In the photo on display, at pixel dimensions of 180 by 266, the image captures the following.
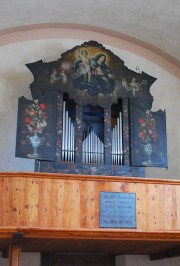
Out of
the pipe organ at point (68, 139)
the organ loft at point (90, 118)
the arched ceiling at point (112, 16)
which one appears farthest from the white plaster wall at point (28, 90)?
the pipe organ at point (68, 139)

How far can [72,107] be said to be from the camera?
10.1 meters

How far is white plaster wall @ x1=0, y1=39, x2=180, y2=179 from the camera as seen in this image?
1011 cm

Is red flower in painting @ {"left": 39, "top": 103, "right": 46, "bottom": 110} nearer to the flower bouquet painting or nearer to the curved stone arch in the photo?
the flower bouquet painting

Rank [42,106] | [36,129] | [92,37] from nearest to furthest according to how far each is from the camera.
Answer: [36,129]
[42,106]
[92,37]

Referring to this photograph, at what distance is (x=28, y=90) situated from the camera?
1052 cm

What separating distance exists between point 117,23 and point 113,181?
449cm

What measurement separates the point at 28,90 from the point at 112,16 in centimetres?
254

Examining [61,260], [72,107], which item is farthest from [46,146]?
[61,260]

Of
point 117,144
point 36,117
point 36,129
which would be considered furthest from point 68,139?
point 117,144

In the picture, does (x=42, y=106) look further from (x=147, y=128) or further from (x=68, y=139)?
(x=147, y=128)

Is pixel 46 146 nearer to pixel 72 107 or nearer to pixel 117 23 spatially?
pixel 72 107

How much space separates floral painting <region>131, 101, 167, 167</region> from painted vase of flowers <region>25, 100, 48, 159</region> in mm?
1873

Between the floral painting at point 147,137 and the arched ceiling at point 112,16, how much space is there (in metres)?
2.05

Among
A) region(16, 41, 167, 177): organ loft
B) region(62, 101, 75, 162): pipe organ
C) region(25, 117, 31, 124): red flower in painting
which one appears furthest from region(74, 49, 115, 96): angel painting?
region(25, 117, 31, 124): red flower in painting
